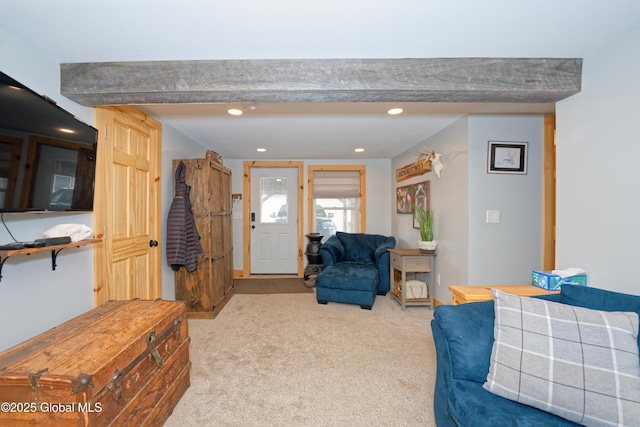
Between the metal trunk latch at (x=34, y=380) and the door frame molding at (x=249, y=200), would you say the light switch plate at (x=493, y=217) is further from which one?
the metal trunk latch at (x=34, y=380)

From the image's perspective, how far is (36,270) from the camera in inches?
56.4

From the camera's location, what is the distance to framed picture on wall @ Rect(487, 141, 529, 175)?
2.62 m

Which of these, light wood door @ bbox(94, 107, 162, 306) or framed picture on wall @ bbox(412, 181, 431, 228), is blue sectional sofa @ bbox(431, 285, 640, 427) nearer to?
framed picture on wall @ bbox(412, 181, 431, 228)

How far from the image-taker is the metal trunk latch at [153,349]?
135cm

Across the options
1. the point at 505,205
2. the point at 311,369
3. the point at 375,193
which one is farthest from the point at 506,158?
the point at 311,369

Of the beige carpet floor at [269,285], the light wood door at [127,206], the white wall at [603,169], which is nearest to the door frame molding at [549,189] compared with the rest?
the white wall at [603,169]

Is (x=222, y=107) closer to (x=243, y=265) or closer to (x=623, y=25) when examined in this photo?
(x=623, y=25)

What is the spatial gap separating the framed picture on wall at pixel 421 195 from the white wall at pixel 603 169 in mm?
1633

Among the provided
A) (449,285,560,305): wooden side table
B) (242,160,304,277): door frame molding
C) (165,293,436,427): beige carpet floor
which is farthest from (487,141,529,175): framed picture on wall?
(242,160,304,277): door frame molding

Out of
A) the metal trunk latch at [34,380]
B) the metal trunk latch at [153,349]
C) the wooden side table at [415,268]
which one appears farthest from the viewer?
the wooden side table at [415,268]

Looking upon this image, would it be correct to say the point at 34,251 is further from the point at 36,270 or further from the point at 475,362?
the point at 475,362

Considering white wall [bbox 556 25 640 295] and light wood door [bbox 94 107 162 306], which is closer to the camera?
white wall [bbox 556 25 640 295]

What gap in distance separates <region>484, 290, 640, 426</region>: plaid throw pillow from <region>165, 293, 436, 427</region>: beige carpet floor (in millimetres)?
687

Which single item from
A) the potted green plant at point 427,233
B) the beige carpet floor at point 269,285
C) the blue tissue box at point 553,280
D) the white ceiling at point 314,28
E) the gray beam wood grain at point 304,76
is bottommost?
the beige carpet floor at point 269,285
